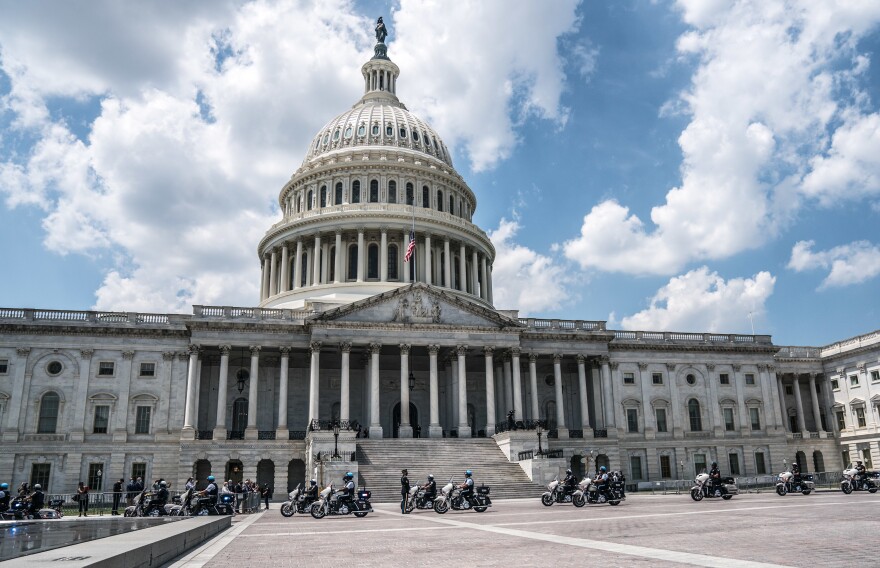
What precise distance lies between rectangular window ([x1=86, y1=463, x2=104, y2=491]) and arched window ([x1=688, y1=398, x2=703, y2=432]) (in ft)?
167

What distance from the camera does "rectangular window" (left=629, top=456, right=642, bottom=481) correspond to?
63.9 m

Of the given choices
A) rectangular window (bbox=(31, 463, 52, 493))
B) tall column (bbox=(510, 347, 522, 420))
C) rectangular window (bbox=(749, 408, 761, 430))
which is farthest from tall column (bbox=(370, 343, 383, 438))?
rectangular window (bbox=(749, 408, 761, 430))

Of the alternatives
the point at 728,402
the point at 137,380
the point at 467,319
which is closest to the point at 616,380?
the point at 728,402

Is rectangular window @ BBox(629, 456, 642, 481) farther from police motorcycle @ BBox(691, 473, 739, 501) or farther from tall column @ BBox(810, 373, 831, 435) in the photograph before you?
police motorcycle @ BBox(691, 473, 739, 501)

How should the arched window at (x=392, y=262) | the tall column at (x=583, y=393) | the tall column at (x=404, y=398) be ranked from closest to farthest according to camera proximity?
the tall column at (x=404, y=398)
the tall column at (x=583, y=393)
the arched window at (x=392, y=262)

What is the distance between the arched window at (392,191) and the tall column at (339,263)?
8244mm

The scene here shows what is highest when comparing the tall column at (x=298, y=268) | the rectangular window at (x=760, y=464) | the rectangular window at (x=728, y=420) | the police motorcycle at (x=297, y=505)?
the tall column at (x=298, y=268)

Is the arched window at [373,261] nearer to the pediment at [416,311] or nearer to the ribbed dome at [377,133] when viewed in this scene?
the ribbed dome at [377,133]

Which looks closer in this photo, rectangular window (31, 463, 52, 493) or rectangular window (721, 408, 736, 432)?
rectangular window (31, 463, 52, 493)

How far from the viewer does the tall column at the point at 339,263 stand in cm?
7300

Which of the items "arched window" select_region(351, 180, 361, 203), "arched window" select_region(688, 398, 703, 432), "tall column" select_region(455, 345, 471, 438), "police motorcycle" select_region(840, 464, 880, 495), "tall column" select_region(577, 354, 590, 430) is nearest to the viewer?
"police motorcycle" select_region(840, 464, 880, 495)

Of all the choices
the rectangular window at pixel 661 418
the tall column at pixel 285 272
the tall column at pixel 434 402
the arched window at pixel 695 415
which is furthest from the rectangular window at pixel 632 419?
the tall column at pixel 285 272

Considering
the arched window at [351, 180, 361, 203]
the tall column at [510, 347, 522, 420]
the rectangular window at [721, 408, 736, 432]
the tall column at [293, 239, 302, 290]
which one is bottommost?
the rectangular window at [721, 408, 736, 432]

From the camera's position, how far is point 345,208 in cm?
7656
